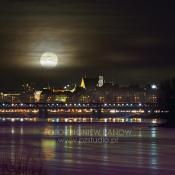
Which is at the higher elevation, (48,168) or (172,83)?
(172,83)

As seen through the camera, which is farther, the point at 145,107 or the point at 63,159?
the point at 145,107

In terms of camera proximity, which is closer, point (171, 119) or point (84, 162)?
point (84, 162)

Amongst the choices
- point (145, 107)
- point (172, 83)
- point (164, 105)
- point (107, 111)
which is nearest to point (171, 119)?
point (164, 105)

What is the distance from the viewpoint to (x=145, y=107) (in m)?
170

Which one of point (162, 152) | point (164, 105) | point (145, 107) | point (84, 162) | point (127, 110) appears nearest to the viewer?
point (84, 162)

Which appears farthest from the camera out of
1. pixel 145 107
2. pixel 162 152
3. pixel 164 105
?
pixel 145 107

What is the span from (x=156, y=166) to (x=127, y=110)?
5871 inches

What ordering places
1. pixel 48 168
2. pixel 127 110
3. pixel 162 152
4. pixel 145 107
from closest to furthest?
pixel 48 168
pixel 162 152
pixel 145 107
pixel 127 110

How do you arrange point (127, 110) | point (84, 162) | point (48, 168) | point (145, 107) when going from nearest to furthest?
point (48, 168) < point (84, 162) < point (145, 107) < point (127, 110)

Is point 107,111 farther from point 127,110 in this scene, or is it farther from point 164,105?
point 164,105

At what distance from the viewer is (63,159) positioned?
4338cm

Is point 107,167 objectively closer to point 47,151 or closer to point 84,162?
point 84,162

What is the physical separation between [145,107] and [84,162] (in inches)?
5099

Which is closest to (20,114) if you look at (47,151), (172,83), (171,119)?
(172,83)
